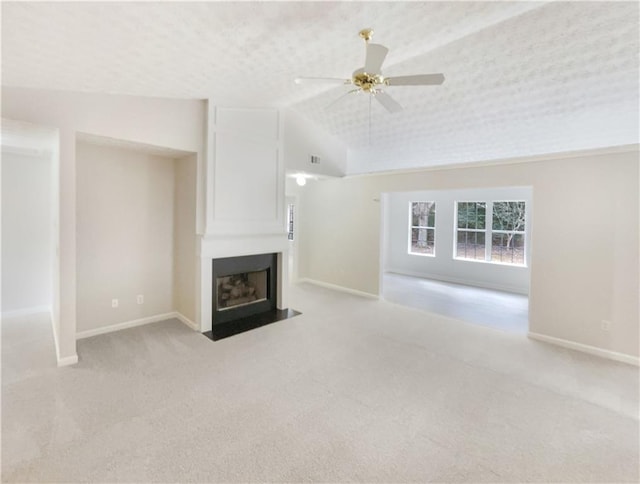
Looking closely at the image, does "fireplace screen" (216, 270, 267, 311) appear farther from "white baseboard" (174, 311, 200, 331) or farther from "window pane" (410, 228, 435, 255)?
"window pane" (410, 228, 435, 255)

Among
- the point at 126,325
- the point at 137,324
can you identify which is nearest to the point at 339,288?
the point at 137,324

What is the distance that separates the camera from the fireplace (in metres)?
4.33

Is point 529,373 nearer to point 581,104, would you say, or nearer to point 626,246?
point 626,246

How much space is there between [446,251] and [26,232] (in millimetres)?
8216

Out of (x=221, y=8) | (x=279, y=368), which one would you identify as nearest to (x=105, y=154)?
(x=221, y=8)

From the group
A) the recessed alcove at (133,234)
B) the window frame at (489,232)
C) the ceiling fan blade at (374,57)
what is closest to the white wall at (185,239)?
the recessed alcove at (133,234)

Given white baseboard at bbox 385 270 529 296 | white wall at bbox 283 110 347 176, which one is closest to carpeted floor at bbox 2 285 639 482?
white wall at bbox 283 110 347 176

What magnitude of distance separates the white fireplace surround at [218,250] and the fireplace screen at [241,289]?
277 mm

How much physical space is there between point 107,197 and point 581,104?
5.83 metres

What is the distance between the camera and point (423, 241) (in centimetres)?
820

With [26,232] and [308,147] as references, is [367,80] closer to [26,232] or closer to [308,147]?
[308,147]

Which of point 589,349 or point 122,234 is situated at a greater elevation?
point 122,234

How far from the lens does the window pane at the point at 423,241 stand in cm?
802

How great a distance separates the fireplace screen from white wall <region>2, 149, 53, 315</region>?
8.15 feet
